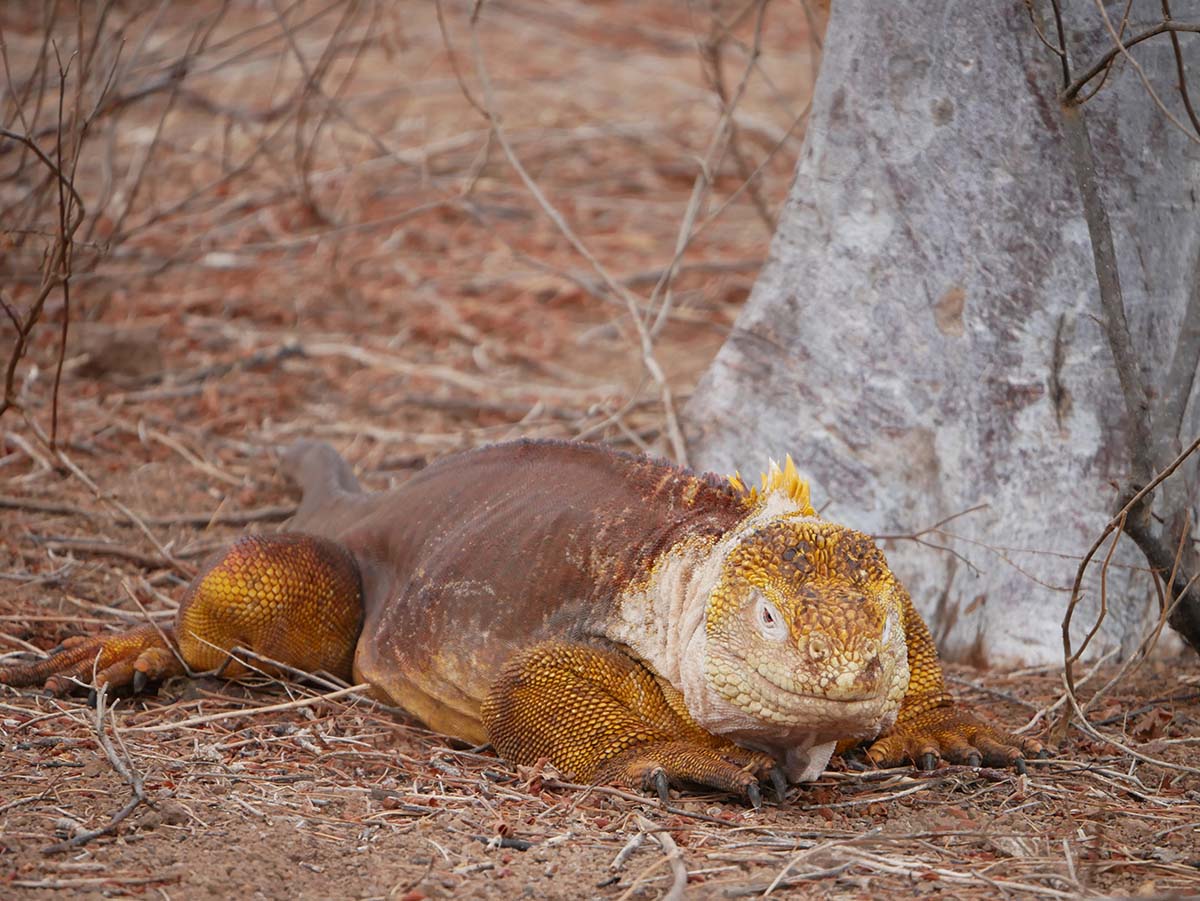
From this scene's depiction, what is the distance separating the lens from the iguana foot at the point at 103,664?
14.5 feet

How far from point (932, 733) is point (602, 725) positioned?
3.11ft

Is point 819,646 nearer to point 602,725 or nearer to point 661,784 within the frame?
point 661,784

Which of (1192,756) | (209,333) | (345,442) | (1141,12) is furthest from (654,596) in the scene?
(209,333)

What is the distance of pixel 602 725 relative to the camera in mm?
3832

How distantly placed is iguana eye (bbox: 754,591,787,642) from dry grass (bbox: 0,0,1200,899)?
1.56 feet

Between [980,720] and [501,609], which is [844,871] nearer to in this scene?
[980,720]

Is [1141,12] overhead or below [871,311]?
overhead

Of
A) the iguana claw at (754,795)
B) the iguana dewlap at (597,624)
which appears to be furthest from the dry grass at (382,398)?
the iguana dewlap at (597,624)

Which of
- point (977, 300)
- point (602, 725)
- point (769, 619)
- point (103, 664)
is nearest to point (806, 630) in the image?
point (769, 619)

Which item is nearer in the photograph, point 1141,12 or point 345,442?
point 1141,12

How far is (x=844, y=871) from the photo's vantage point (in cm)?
317

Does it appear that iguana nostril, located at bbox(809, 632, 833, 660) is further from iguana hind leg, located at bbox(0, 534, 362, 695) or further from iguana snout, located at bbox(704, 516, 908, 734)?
iguana hind leg, located at bbox(0, 534, 362, 695)

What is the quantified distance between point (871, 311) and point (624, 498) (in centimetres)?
135

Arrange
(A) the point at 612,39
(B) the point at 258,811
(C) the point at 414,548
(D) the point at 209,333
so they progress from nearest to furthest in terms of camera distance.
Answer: (B) the point at 258,811
(C) the point at 414,548
(D) the point at 209,333
(A) the point at 612,39
